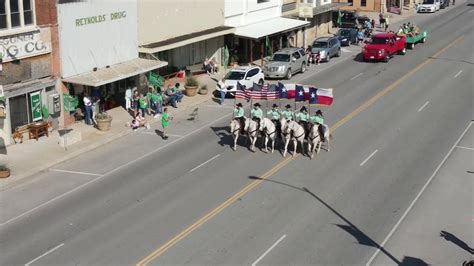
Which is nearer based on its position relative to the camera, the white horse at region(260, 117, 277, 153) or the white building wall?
the white horse at region(260, 117, 277, 153)

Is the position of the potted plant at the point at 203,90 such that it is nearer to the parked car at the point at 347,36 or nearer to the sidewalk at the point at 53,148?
the sidewalk at the point at 53,148

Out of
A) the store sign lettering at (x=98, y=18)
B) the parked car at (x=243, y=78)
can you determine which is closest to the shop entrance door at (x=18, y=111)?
the store sign lettering at (x=98, y=18)

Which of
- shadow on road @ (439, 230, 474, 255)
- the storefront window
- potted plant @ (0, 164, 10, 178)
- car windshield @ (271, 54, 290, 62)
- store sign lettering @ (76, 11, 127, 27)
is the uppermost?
the storefront window

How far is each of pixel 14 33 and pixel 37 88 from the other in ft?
9.34

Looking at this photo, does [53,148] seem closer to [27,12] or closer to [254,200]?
[27,12]

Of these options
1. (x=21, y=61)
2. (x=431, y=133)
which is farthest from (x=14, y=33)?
(x=431, y=133)

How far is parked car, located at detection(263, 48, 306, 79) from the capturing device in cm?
4588

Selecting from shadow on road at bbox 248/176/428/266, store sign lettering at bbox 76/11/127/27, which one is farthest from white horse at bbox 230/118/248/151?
store sign lettering at bbox 76/11/127/27

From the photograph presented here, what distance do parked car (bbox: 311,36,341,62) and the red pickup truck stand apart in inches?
89.8

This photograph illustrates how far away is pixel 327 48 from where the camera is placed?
53375mm

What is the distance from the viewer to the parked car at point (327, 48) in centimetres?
5266

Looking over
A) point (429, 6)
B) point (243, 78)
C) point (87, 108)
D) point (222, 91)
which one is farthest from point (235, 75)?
point (429, 6)

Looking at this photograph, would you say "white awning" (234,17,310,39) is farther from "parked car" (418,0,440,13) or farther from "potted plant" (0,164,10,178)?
"parked car" (418,0,440,13)

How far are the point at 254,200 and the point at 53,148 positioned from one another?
11117 mm
